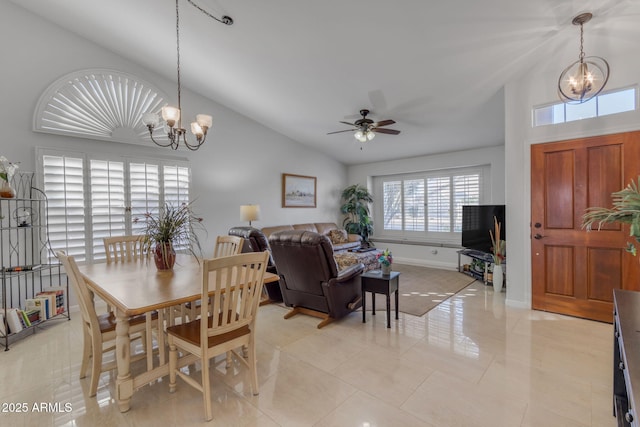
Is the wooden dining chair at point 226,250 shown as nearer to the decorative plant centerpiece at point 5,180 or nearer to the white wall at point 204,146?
the decorative plant centerpiece at point 5,180

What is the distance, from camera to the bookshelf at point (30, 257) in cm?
340

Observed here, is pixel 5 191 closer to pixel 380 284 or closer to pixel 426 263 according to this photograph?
pixel 380 284

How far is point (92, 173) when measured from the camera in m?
4.10

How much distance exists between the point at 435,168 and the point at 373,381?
5.36 metres

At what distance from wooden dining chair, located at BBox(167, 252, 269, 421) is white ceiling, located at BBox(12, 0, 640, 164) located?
2.62 metres

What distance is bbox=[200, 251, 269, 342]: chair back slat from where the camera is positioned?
1.77 m

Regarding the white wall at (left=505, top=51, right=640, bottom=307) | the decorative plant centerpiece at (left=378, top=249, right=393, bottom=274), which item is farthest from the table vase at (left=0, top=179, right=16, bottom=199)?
the white wall at (left=505, top=51, right=640, bottom=307)

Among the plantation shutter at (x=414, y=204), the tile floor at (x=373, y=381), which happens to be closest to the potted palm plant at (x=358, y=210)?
the plantation shutter at (x=414, y=204)

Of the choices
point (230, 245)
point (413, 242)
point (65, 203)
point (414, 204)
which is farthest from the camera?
point (414, 204)

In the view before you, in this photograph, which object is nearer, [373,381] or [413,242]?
[373,381]

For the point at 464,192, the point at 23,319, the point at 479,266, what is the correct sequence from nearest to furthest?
the point at 23,319 → the point at 479,266 → the point at 464,192

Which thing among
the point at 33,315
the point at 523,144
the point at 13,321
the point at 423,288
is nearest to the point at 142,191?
the point at 33,315

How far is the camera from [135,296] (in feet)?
5.95

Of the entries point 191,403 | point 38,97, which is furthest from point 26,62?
point 191,403
